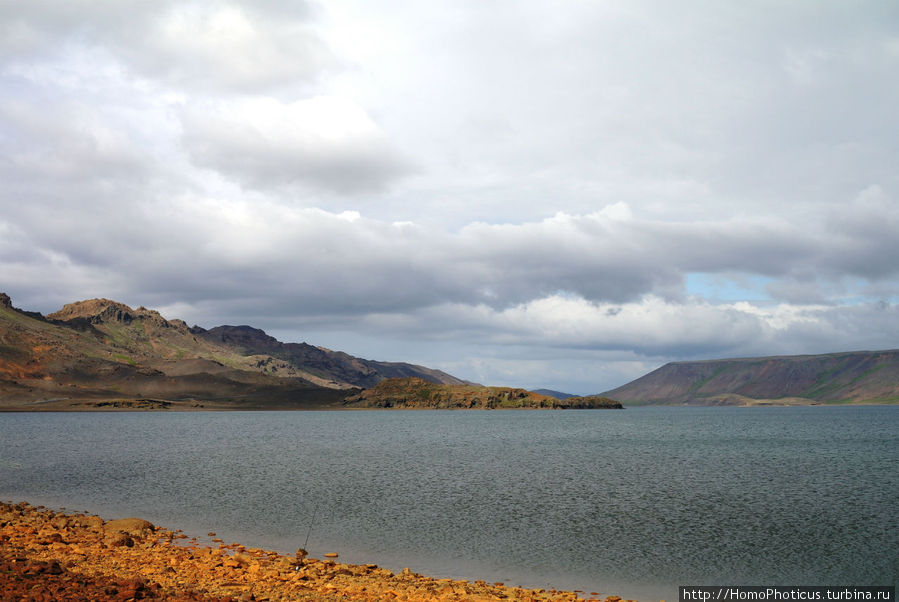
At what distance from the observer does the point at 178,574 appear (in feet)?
81.8

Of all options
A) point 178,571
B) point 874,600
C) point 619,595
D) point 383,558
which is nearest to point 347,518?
point 383,558

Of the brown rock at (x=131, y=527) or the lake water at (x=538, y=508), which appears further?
the brown rock at (x=131, y=527)

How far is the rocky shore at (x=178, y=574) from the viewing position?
2044 cm

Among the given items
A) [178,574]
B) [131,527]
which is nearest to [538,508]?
[131,527]

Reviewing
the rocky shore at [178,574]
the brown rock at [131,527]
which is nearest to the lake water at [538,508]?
the brown rock at [131,527]

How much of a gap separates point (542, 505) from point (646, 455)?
154 feet

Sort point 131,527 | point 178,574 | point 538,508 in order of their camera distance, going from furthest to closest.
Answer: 1. point 538,508
2. point 131,527
3. point 178,574

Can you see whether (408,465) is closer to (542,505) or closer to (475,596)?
(542,505)

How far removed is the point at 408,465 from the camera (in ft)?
245

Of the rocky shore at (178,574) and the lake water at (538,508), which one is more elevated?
the rocky shore at (178,574)

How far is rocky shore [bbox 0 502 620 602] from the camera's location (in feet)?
67.1

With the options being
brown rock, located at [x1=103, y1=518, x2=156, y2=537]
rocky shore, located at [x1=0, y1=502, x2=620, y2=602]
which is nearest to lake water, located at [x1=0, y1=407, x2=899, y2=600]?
brown rock, located at [x1=103, y1=518, x2=156, y2=537]

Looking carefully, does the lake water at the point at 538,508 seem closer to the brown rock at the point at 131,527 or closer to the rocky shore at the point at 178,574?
the brown rock at the point at 131,527

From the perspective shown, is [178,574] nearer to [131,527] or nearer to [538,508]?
[131,527]
